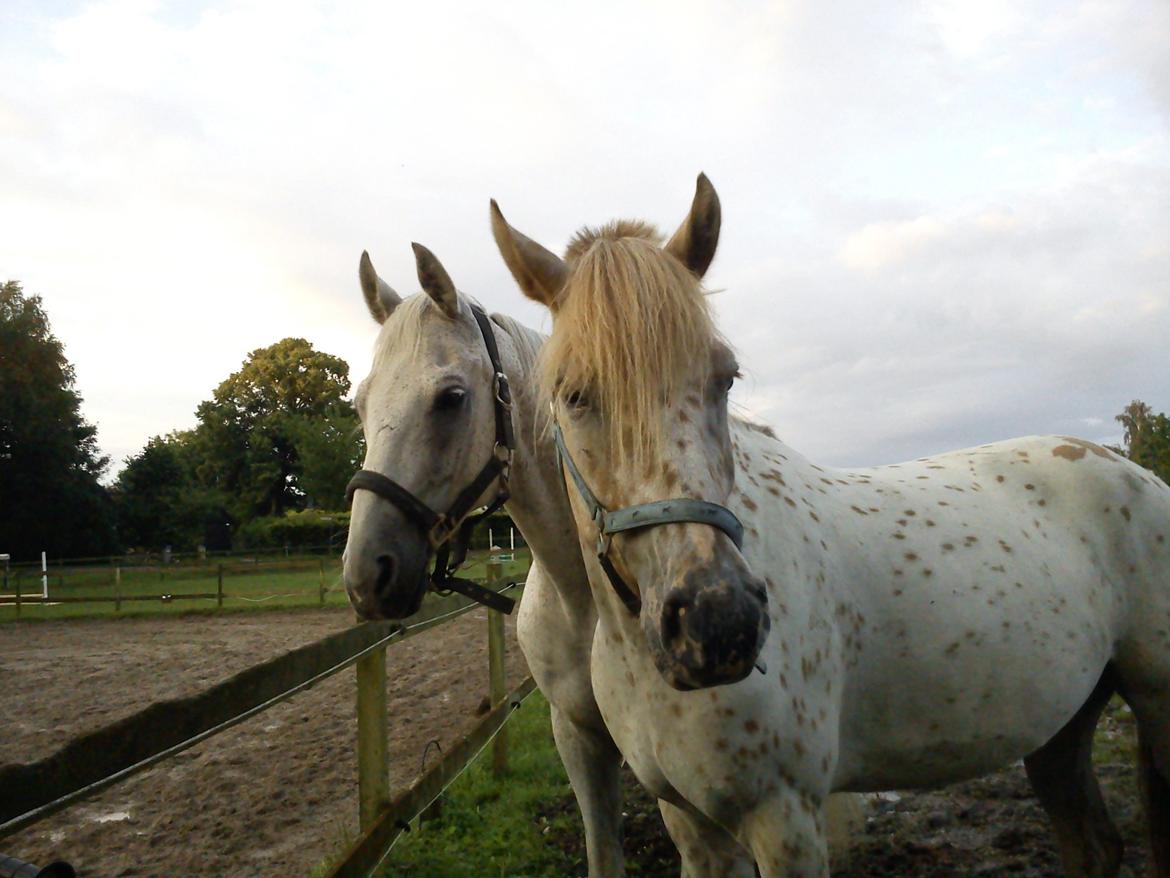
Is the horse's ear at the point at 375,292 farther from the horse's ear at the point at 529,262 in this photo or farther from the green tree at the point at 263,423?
the green tree at the point at 263,423

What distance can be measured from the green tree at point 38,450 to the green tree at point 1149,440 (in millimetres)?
36170

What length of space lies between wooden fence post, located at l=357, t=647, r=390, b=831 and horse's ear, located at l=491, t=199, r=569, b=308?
1.64 metres

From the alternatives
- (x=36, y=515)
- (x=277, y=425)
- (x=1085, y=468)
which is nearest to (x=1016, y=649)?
(x=1085, y=468)

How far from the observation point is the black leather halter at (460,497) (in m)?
2.37

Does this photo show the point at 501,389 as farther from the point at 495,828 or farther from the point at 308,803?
the point at 308,803

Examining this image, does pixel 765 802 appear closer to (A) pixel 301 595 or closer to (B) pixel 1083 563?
(B) pixel 1083 563

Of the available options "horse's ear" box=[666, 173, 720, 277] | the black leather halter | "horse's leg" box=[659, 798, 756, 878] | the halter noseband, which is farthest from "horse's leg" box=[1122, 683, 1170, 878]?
the black leather halter

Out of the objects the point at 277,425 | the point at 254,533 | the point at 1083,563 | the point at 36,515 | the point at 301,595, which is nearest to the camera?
the point at 1083,563

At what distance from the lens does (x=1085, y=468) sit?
299cm

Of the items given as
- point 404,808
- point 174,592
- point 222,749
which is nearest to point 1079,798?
point 404,808

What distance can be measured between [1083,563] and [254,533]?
134 feet

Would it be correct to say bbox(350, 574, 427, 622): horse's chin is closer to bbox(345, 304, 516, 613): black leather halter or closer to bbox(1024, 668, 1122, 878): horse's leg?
bbox(345, 304, 516, 613): black leather halter

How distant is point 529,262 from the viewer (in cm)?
211

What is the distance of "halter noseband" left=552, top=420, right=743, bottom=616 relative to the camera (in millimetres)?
1618
